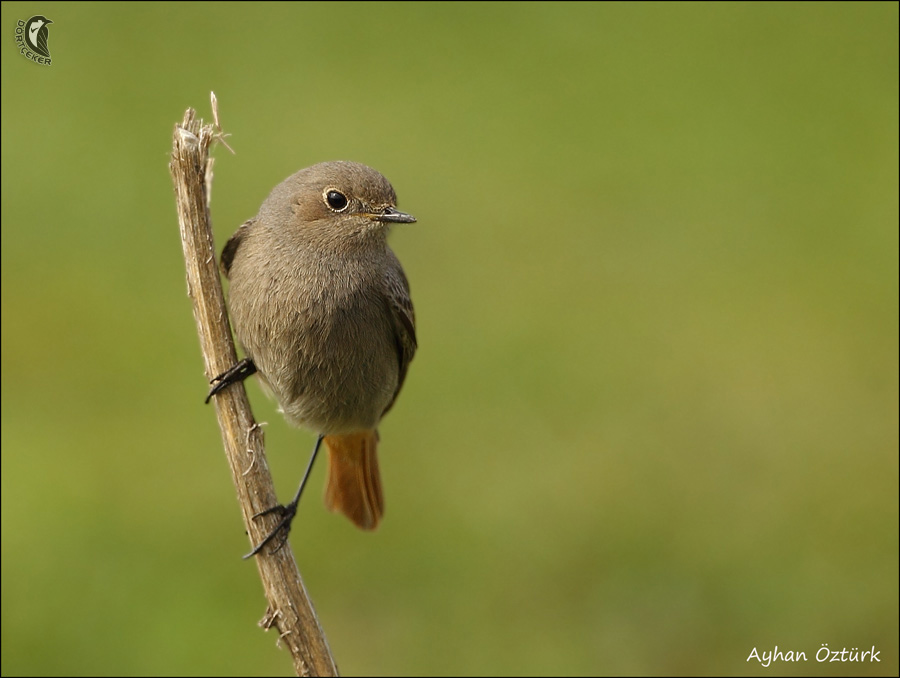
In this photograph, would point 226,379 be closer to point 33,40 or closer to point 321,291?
point 321,291

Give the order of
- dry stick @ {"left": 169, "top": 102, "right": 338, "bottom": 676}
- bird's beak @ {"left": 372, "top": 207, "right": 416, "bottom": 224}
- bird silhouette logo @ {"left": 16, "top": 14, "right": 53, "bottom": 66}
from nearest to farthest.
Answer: dry stick @ {"left": 169, "top": 102, "right": 338, "bottom": 676} → bird's beak @ {"left": 372, "top": 207, "right": 416, "bottom": 224} → bird silhouette logo @ {"left": 16, "top": 14, "right": 53, "bottom": 66}

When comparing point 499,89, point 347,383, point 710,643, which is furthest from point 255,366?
point 499,89

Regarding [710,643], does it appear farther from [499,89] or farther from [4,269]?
[499,89]

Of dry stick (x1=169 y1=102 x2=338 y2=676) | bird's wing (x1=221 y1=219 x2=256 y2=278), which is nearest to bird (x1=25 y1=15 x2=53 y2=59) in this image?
bird's wing (x1=221 y1=219 x2=256 y2=278)

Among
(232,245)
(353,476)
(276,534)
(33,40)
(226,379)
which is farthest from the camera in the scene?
(353,476)

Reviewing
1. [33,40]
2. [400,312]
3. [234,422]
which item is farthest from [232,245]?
[33,40]

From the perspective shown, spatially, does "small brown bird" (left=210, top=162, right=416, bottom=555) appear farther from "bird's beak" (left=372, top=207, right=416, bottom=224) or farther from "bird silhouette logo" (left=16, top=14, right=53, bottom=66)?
"bird silhouette logo" (left=16, top=14, right=53, bottom=66)
